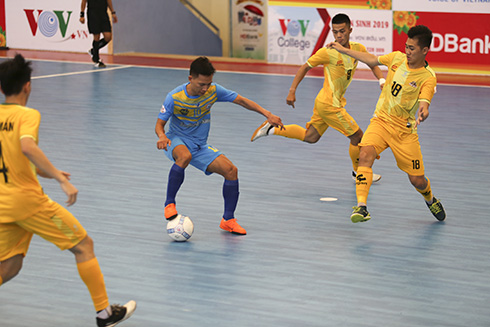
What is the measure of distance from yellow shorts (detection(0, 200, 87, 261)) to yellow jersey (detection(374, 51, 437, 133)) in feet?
12.2

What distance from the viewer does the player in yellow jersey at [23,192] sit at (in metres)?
4.38

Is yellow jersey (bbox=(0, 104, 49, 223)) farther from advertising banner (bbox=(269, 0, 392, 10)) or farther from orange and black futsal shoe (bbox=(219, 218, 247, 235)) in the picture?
advertising banner (bbox=(269, 0, 392, 10))

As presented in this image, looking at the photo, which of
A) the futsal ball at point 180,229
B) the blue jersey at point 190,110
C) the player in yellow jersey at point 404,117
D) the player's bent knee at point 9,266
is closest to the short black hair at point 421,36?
the player in yellow jersey at point 404,117

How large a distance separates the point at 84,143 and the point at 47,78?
21.5 feet

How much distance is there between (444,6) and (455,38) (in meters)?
0.78

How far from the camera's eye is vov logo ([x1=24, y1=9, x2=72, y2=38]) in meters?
22.0

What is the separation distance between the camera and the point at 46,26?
22.3 meters

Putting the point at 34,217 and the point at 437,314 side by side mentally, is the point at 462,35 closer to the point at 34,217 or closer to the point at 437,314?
the point at 437,314

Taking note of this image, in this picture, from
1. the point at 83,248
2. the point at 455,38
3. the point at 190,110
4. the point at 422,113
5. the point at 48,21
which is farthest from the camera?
the point at 48,21

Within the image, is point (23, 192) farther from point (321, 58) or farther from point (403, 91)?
point (321, 58)

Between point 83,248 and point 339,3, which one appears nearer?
point 83,248

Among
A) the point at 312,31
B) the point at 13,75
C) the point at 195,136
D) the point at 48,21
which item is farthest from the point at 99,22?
the point at 13,75

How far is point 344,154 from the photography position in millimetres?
10602

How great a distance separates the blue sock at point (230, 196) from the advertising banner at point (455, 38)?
1196 cm
